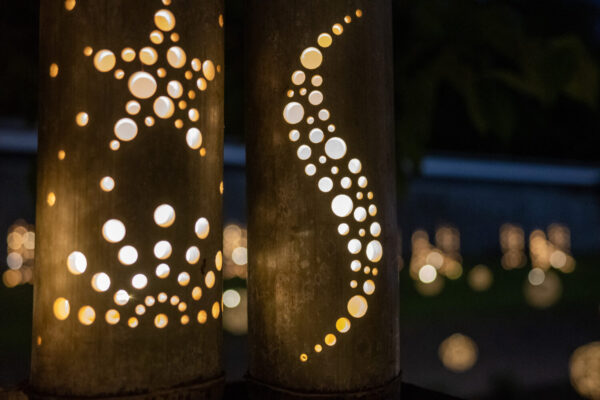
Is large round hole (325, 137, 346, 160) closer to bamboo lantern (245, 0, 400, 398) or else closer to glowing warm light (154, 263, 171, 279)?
bamboo lantern (245, 0, 400, 398)

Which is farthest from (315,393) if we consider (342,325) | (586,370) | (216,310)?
(586,370)

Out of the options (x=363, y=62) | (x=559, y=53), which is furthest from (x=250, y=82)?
(x=559, y=53)

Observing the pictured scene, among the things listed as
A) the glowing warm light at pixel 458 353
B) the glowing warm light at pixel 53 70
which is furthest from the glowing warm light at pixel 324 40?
the glowing warm light at pixel 458 353

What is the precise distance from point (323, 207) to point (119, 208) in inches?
16.6

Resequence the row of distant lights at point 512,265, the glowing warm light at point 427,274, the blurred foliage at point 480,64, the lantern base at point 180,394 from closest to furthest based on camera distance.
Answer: the lantern base at point 180,394
the blurred foliage at point 480,64
the row of distant lights at point 512,265
the glowing warm light at point 427,274

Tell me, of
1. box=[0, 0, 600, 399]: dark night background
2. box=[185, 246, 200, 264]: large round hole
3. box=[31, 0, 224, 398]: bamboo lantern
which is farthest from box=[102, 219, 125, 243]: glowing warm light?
box=[0, 0, 600, 399]: dark night background

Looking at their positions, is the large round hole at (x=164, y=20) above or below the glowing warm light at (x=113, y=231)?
above

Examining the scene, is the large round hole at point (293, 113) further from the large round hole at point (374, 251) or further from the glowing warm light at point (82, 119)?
the glowing warm light at point (82, 119)

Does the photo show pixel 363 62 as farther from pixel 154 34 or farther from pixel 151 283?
pixel 151 283

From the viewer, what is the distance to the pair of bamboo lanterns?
3.38 feet

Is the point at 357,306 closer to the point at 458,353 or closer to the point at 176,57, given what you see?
the point at 176,57

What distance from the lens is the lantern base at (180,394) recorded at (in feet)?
3.35

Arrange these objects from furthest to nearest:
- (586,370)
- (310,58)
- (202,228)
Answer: (586,370) → (310,58) → (202,228)

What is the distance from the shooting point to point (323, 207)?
1.20 m
